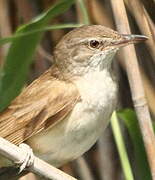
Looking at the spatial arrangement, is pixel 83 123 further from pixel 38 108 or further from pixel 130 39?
pixel 130 39

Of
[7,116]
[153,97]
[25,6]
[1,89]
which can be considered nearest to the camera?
[1,89]

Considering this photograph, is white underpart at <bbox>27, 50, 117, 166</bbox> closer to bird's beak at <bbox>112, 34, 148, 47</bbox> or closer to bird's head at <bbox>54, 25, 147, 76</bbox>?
bird's head at <bbox>54, 25, 147, 76</bbox>

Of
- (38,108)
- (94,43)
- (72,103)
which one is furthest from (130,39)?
(38,108)

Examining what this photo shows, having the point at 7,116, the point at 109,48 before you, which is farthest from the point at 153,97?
the point at 7,116

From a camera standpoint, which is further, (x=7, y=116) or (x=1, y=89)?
(x=7, y=116)

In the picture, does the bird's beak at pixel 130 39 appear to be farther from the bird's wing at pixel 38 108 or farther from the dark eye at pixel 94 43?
the bird's wing at pixel 38 108

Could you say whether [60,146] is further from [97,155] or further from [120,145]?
[97,155]

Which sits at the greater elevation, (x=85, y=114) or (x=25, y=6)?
(x=25, y=6)
